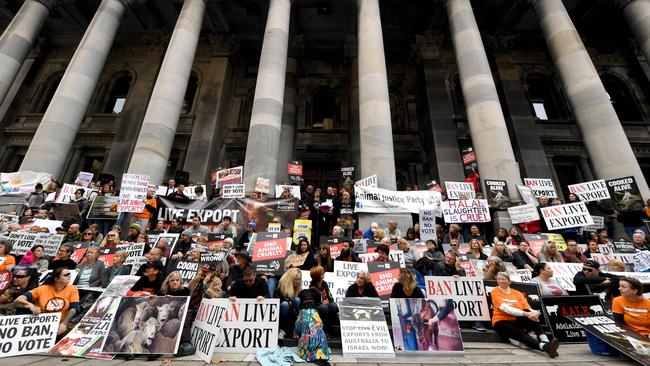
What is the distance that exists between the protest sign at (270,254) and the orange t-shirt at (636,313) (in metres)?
→ 5.85

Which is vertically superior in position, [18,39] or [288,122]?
[18,39]

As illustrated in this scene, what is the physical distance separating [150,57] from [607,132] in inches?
1006

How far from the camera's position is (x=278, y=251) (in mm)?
7301

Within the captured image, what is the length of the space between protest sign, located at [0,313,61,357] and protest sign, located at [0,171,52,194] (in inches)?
401

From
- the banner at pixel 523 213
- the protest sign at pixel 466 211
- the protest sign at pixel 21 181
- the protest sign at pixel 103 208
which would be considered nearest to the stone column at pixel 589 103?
the banner at pixel 523 213

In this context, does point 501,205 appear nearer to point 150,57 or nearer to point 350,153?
point 350,153

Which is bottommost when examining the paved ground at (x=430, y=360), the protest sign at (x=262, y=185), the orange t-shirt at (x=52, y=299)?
the paved ground at (x=430, y=360)

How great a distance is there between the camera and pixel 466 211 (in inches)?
429

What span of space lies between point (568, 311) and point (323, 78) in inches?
787

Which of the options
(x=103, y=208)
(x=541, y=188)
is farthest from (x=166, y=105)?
(x=541, y=188)

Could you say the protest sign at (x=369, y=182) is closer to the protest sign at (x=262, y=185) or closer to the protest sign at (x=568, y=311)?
the protest sign at (x=262, y=185)

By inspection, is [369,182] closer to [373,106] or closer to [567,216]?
[373,106]

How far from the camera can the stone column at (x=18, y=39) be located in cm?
1499

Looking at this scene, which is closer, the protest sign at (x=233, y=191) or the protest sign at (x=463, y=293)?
the protest sign at (x=463, y=293)
